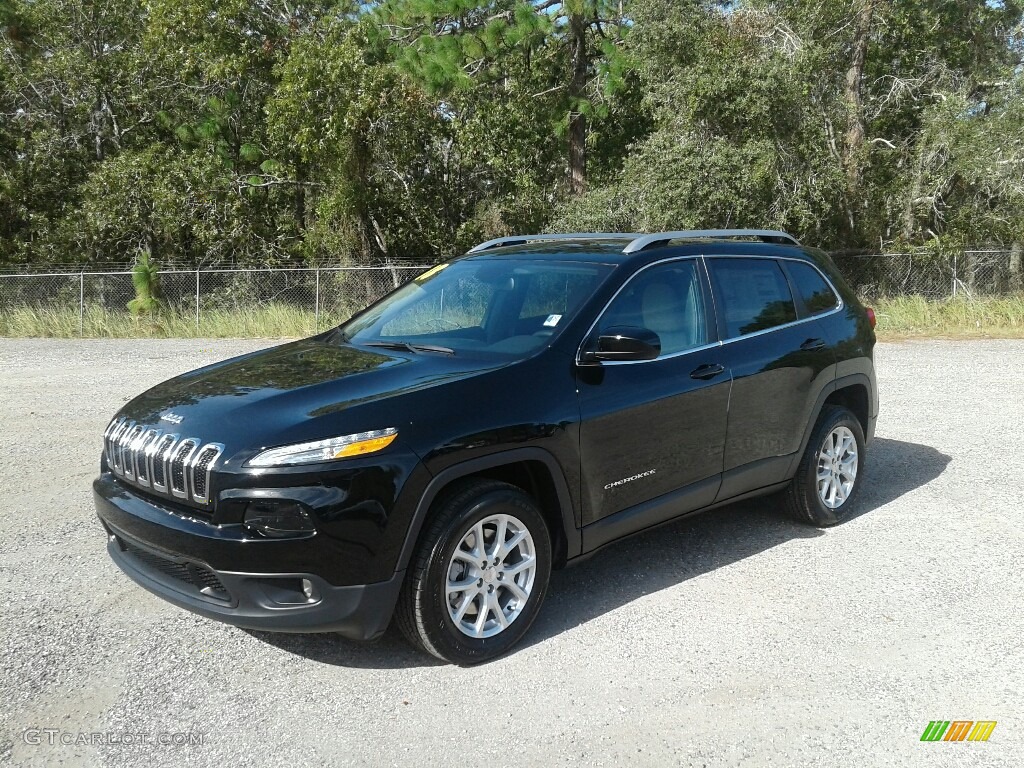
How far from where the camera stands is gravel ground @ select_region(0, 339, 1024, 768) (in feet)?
11.0

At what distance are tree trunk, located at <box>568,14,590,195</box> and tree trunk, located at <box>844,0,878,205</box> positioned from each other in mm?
6623

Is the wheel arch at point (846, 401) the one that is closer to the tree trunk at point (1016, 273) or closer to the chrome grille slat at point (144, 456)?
the chrome grille slat at point (144, 456)

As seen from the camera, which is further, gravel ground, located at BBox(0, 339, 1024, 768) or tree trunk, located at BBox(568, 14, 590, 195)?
tree trunk, located at BBox(568, 14, 590, 195)

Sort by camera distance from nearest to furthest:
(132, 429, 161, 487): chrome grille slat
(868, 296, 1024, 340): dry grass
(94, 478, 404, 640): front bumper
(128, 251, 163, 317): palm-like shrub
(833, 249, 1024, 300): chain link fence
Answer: (94, 478, 404, 640): front bumper < (132, 429, 161, 487): chrome grille slat < (868, 296, 1024, 340): dry grass < (128, 251, 163, 317): palm-like shrub < (833, 249, 1024, 300): chain link fence

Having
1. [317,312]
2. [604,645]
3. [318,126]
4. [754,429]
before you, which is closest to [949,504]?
[754,429]

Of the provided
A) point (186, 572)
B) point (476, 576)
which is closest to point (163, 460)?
point (186, 572)

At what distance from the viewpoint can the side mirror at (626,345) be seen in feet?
14.0

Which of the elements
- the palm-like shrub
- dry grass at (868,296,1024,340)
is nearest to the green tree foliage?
dry grass at (868,296,1024,340)

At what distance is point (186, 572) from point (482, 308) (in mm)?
2080

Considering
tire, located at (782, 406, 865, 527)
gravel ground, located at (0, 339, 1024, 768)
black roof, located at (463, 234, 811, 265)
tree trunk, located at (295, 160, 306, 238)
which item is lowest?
gravel ground, located at (0, 339, 1024, 768)

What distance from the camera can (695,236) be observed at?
534 centimetres

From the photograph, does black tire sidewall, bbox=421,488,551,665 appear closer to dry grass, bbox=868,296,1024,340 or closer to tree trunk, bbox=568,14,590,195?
dry grass, bbox=868,296,1024,340

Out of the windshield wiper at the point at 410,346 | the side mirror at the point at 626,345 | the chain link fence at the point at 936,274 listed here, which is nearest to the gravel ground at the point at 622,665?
the side mirror at the point at 626,345

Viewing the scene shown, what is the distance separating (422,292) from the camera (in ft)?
17.7
